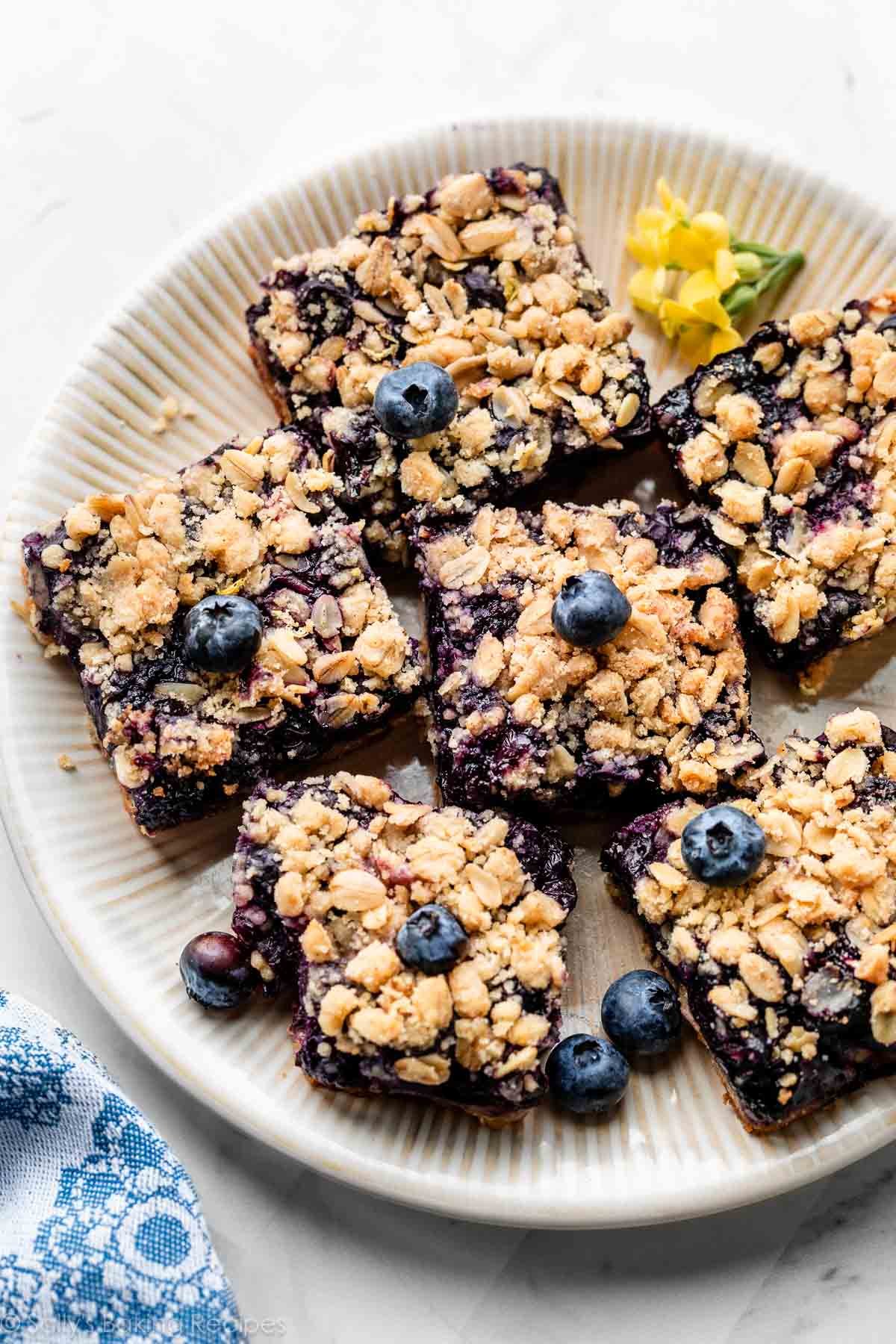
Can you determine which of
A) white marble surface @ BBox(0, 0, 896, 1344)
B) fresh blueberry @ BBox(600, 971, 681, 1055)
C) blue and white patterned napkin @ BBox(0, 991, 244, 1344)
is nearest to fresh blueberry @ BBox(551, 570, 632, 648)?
fresh blueberry @ BBox(600, 971, 681, 1055)

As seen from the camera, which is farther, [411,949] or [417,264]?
[417,264]

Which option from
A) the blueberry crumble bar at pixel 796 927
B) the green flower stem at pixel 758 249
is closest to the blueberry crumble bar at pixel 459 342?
the green flower stem at pixel 758 249

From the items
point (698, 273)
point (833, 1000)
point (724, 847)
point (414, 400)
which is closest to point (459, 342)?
point (414, 400)

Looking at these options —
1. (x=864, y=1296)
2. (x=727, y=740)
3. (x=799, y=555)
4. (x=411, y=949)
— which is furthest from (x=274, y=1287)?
(x=799, y=555)

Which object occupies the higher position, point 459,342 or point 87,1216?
point 459,342

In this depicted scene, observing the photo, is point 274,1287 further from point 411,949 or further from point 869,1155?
point 869,1155

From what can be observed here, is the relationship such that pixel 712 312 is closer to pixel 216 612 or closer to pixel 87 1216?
pixel 216 612

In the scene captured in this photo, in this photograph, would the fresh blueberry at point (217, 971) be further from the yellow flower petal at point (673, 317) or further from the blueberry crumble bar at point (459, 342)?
the yellow flower petal at point (673, 317)
